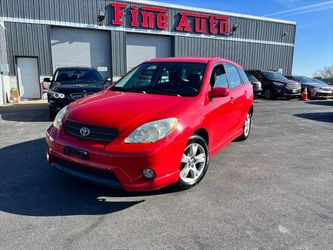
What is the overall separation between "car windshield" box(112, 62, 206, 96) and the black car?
3264mm

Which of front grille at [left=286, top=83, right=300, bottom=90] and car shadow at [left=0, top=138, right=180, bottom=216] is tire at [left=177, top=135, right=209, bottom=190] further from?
front grille at [left=286, top=83, right=300, bottom=90]

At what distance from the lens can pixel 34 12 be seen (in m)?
14.9

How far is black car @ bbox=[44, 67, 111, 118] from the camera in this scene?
25.0 feet

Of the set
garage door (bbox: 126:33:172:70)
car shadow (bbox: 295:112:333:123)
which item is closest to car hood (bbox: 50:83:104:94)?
car shadow (bbox: 295:112:333:123)

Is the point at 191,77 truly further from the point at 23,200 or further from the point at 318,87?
the point at 318,87

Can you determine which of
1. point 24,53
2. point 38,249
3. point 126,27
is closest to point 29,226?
point 38,249

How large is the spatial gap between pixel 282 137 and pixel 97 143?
5.16 meters

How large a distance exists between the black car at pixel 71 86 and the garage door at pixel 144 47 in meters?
8.72

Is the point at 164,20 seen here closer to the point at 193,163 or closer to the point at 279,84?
the point at 279,84

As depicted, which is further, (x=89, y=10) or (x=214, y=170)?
(x=89, y=10)

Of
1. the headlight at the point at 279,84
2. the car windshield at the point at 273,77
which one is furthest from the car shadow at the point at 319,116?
the car windshield at the point at 273,77

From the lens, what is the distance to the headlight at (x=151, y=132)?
3020mm

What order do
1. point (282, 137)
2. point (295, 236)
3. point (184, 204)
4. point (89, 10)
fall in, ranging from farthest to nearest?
point (89, 10) < point (282, 137) < point (184, 204) < point (295, 236)

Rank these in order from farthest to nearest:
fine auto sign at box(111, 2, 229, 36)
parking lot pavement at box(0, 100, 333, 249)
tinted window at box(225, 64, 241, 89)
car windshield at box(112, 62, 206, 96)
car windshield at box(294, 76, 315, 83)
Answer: car windshield at box(294, 76, 315, 83) < fine auto sign at box(111, 2, 229, 36) < tinted window at box(225, 64, 241, 89) < car windshield at box(112, 62, 206, 96) < parking lot pavement at box(0, 100, 333, 249)
